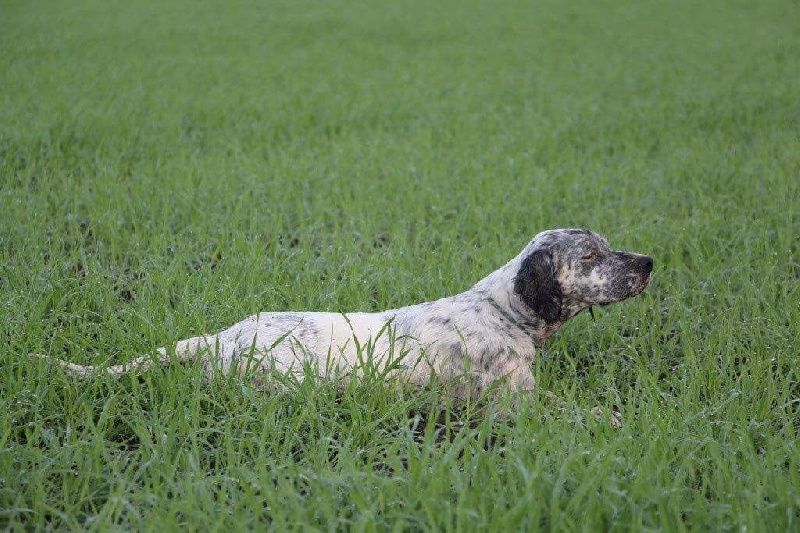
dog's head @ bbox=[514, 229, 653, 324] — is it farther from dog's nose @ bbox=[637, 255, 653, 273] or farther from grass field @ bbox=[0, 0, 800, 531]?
grass field @ bbox=[0, 0, 800, 531]

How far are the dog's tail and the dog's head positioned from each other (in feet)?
5.10

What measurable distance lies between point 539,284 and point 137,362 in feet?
6.31

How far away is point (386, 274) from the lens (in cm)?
491

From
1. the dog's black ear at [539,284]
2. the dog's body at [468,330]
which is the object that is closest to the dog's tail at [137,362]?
the dog's body at [468,330]

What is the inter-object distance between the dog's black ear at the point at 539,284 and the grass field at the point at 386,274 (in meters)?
0.31

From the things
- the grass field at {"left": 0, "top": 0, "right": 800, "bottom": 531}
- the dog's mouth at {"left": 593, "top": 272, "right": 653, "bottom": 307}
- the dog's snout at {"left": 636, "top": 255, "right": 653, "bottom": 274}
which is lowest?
the grass field at {"left": 0, "top": 0, "right": 800, "bottom": 531}

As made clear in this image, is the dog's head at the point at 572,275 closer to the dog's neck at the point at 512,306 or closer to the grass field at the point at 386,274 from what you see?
the dog's neck at the point at 512,306

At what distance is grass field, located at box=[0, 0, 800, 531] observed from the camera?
264cm

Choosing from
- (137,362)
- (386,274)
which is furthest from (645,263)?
(137,362)

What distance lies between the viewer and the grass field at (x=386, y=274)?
264 cm

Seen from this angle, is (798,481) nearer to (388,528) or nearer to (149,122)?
(388,528)

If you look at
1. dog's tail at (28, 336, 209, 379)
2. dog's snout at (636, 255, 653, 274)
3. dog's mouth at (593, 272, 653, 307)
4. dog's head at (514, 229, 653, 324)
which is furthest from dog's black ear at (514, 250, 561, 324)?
dog's tail at (28, 336, 209, 379)

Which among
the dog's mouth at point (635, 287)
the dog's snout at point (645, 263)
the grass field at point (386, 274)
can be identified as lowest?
the grass field at point (386, 274)

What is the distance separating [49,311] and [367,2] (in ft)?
79.3
